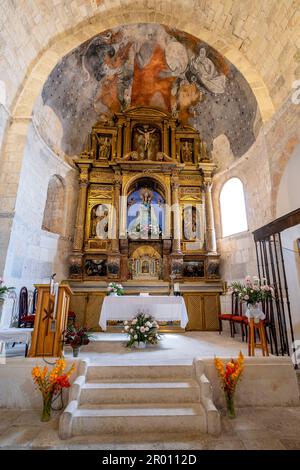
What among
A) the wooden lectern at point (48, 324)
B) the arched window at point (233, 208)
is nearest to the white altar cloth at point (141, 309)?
the wooden lectern at point (48, 324)

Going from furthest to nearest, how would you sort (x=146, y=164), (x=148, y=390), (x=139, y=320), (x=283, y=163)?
(x=146, y=164)
(x=283, y=163)
(x=139, y=320)
(x=148, y=390)

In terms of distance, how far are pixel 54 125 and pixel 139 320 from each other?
778 cm

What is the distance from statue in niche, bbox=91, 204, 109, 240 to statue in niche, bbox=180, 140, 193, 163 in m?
4.16

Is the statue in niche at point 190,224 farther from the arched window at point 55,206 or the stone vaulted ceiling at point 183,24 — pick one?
the arched window at point 55,206

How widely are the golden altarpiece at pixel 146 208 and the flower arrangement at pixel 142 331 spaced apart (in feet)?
9.61

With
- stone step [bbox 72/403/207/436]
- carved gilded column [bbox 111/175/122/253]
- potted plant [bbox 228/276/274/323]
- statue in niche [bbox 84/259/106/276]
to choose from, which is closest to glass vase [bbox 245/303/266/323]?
potted plant [bbox 228/276/274/323]

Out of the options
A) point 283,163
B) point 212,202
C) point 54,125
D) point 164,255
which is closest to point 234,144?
point 212,202

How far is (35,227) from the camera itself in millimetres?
7816

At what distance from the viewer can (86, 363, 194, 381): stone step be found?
3.83 metres

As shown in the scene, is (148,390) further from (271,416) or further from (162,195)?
(162,195)

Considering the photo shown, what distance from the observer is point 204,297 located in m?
8.67

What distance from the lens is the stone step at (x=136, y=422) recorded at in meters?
2.93

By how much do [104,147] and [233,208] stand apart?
20.1 ft

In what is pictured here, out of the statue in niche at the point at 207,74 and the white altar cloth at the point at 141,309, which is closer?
the white altar cloth at the point at 141,309
